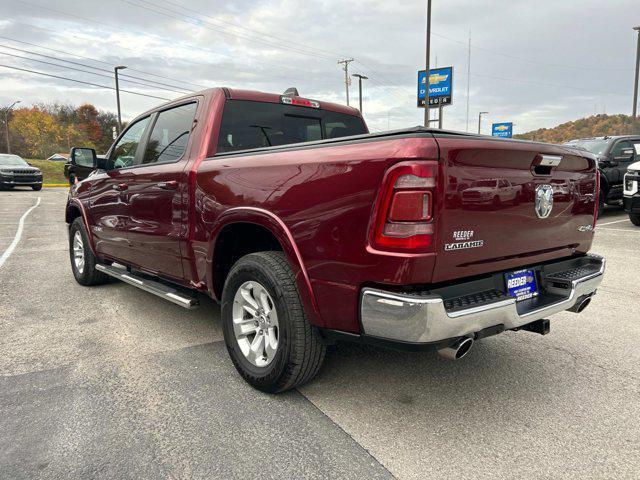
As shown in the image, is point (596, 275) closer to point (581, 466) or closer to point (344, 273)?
point (581, 466)

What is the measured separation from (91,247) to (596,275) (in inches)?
189

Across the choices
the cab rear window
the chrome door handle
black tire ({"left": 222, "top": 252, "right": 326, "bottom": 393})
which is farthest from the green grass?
black tire ({"left": 222, "top": 252, "right": 326, "bottom": 393})

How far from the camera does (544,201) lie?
2.68m

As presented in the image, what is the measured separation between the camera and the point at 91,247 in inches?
205

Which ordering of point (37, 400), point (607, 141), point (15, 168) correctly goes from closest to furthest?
point (37, 400)
point (607, 141)
point (15, 168)

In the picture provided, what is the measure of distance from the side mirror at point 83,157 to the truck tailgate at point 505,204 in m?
4.14

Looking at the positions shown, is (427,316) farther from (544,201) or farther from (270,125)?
(270,125)

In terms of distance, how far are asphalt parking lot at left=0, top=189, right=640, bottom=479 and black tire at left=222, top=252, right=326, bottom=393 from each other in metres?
0.15

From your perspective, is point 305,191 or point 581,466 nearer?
point 581,466

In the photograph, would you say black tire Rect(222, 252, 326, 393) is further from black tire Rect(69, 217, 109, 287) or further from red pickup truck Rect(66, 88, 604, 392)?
black tire Rect(69, 217, 109, 287)

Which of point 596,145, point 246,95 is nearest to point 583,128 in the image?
point 596,145

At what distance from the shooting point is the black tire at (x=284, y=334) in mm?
2609

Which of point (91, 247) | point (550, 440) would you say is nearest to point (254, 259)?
point (550, 440)

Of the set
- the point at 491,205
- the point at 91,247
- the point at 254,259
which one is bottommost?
the point at 91,247
